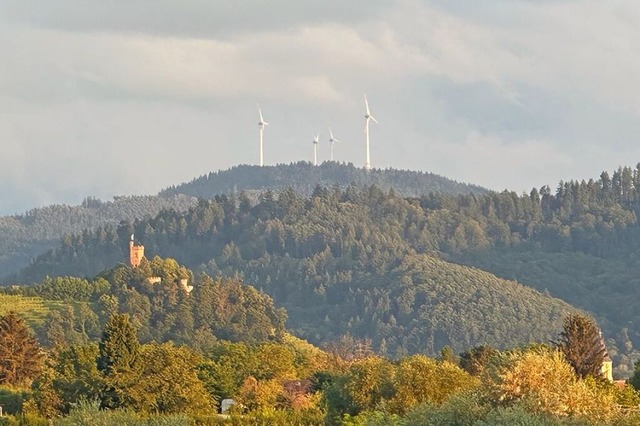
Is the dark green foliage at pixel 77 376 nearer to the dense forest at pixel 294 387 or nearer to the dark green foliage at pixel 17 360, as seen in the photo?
the dense forest at pixel 294 387

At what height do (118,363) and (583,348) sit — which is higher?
(583,348)

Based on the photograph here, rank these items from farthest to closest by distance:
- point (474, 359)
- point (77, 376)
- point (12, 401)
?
point (474, 359)
point (12, 401)
point (77, 376)

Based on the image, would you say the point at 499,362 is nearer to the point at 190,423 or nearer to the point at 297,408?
the point at 190,423

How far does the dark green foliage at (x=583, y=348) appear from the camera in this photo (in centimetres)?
11106

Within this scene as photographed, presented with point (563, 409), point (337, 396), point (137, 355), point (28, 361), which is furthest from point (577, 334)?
point (28, 361)

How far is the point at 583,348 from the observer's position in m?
114

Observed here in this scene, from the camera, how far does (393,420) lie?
277ft

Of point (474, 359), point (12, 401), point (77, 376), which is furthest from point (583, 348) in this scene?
point (12, 401)

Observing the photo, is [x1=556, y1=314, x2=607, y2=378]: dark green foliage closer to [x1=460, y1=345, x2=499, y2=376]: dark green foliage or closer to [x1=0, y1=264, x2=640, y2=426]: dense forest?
[x1=0, y1=264, x2=640, y2=426]: dense forest

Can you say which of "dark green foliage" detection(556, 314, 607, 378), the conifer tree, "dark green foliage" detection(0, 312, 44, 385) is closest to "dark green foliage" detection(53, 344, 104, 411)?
the conifer tree

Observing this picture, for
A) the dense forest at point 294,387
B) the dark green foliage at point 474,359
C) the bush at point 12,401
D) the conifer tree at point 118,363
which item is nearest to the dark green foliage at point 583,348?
the dense forest at point 294,387

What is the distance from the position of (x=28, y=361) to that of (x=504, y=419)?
79.3 meters

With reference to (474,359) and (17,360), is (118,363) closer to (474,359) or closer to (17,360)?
(474,359)

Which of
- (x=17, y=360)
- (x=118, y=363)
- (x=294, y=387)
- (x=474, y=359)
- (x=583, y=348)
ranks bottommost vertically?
(x=294, y=387)
